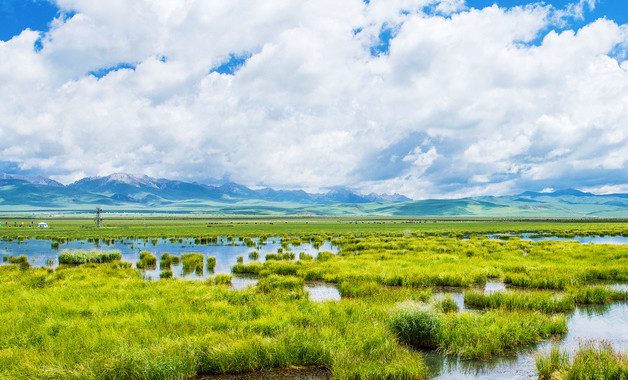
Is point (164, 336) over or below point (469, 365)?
over

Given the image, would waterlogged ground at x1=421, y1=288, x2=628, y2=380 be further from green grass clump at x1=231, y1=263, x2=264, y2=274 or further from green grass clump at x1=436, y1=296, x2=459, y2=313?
green grass clump at x1=231, y1=263, x2=264, y2=274

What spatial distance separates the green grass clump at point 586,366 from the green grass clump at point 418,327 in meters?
2.73

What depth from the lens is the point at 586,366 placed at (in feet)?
26.2

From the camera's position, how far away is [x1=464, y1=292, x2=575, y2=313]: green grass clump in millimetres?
14062

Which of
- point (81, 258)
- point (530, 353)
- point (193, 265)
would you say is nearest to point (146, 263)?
point (193, 265)

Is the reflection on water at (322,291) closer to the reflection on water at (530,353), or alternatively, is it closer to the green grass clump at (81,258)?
the reflection on water at (530,353)

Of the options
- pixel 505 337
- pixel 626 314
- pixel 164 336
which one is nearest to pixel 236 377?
pixel 164 336

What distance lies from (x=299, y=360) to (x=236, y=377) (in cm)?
160

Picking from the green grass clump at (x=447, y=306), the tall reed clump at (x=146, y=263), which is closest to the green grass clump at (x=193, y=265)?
the tall reed clump at (x=146, y=263)

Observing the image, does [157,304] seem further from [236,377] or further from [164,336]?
[236,377]

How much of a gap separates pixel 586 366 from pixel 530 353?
92.1 inches

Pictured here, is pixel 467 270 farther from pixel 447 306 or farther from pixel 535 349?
pixel 535 349

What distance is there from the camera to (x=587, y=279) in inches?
838

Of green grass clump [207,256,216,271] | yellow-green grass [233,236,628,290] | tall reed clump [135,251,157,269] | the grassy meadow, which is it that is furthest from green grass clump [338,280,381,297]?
tall reed clump [135,251,157,269]
